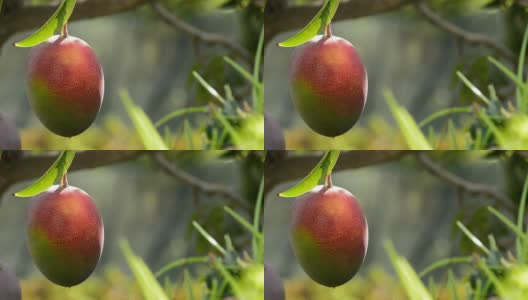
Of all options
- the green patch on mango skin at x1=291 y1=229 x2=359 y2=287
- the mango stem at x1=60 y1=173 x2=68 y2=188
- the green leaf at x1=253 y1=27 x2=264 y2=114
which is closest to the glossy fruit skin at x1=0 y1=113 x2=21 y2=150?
the mango stem at x1=60 y1=173 x2=68 y2=188

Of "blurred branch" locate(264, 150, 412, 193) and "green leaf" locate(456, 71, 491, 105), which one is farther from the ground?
"green leaf" locate(456, 71, 491, 105)

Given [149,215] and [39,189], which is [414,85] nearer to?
[149,215]

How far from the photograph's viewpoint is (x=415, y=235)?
179 cm

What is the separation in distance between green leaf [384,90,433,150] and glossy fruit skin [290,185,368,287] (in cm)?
24

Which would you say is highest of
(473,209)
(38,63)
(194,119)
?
(38,63)

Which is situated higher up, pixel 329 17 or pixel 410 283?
pixel 329 17

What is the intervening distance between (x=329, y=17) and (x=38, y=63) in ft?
1.86

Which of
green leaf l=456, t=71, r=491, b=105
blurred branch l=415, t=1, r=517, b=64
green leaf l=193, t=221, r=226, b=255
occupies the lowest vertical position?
green leaf l=193, t=221, r=226, b=255

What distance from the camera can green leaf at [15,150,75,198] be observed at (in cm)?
168

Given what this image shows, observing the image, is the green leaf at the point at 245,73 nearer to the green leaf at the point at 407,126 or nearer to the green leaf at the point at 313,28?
the green leaf at the point at 313,28

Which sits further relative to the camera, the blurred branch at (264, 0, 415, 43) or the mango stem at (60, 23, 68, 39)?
the blurred branch at (264, 0, 415, 43)

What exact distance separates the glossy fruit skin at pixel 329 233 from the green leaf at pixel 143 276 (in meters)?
0.32

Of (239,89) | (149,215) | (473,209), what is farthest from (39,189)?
(473,209)

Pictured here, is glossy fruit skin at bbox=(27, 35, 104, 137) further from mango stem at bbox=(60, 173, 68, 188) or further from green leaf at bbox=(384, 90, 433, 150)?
green leaf at bbox=(384, 90, 433, 150)
